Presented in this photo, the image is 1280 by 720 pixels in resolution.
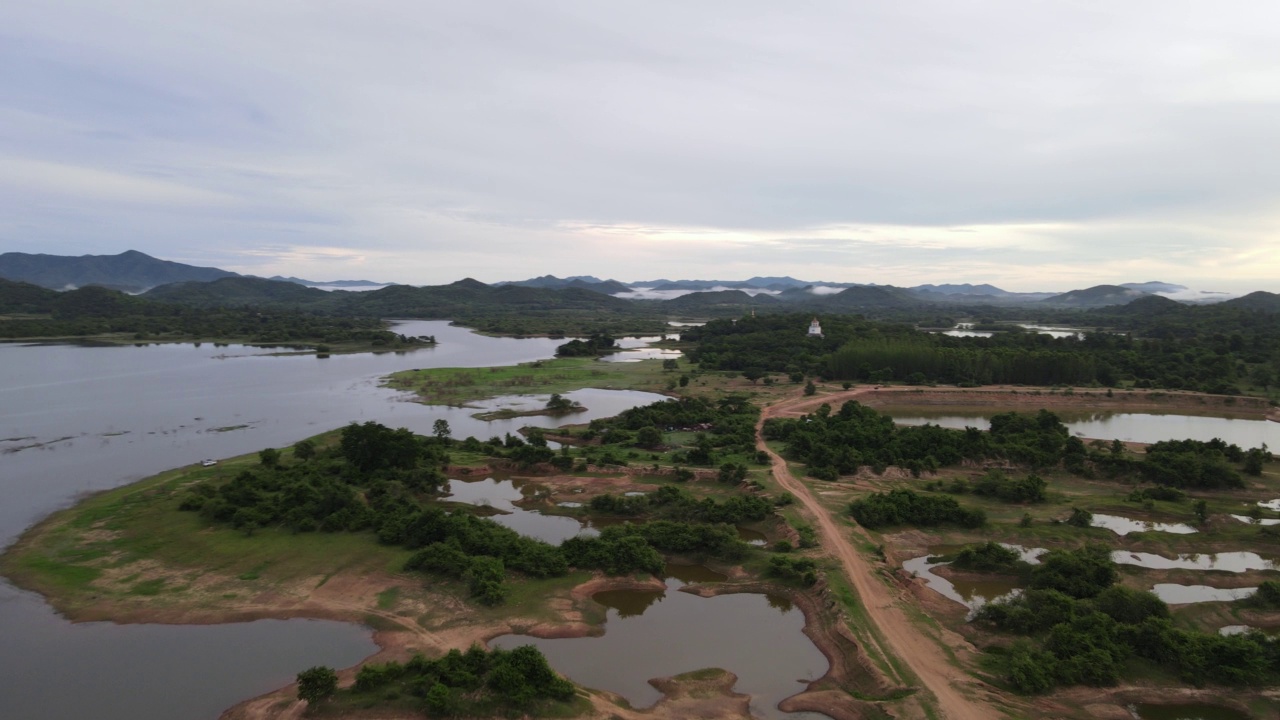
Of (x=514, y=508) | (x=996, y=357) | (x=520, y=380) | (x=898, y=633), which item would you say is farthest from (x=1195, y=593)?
(x=520, y=380)

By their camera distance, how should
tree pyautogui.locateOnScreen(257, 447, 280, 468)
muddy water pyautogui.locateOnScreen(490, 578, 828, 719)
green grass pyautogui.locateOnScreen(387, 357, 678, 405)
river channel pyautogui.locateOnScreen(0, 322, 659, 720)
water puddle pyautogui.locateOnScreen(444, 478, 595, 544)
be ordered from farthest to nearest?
green grass pyautogui.locateOnScreen(387, 357, 678, 405) → tree pyautogui.locateOnScreen(257, 447, 280, 468) → water puddle pyautogui.locateOnScreen(444, 478, 595, 544) → muddy water pyautogui.locateOnScreen(490, 578, 828, 719) → river channel pyautogui.locateOnScreen(0, 322, 659, 720)

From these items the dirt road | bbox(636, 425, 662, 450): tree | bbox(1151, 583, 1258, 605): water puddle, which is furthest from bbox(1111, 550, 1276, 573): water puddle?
bbox(636, 425, 662, 450): tree

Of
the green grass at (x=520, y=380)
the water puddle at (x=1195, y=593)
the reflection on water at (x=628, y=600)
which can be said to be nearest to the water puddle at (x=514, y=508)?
the reflection on water at (x=628, y=600)

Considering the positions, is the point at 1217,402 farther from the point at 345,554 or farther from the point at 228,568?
the point at 228,568

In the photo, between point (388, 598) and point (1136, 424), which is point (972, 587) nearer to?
point (388, 598)

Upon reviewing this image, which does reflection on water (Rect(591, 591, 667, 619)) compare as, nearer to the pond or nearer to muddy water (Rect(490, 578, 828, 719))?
muddy water (Rect(490, 578, 828, 719))

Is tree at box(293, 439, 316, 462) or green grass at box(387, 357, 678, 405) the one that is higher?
green grass at box(387, 357, 678, 405)
